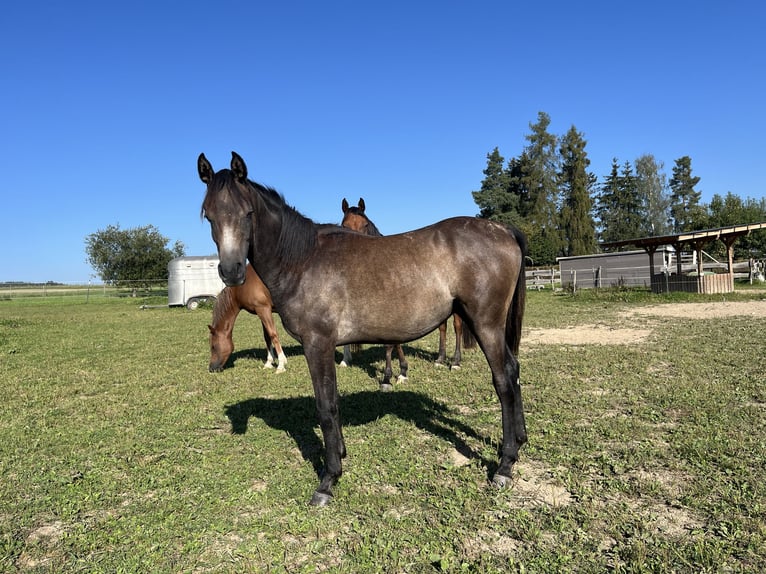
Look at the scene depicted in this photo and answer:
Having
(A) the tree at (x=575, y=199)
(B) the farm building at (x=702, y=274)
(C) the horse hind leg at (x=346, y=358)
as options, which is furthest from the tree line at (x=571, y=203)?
(C) the horse hind leg at (x=346, y=358)

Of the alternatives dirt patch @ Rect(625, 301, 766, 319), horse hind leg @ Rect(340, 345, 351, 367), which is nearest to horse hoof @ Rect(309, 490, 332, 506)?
horse hind leg @ Rect(340, 345, 351, 367)

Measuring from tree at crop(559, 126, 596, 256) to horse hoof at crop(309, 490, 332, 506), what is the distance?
51673 millimetres

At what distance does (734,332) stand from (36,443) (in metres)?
12.4

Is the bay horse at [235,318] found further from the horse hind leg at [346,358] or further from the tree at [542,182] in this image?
the tree at [542,182]

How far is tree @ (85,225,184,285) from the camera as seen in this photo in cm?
4297

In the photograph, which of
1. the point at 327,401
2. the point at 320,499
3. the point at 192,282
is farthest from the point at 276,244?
the point at 192,282

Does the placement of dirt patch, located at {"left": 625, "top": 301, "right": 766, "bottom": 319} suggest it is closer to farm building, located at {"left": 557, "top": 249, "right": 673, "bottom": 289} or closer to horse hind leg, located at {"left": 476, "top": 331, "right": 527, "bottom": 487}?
horse hind leg, located at {"left": 476, "top": 331, "right": 527, "bottom": 487}

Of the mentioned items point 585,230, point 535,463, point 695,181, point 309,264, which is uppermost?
point 695,181

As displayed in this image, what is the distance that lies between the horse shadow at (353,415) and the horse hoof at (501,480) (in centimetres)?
33

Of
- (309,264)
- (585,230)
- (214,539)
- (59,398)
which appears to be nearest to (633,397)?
(309,264)

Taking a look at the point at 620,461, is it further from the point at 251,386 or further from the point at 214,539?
the point at 251,386

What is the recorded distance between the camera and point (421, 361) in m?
8.62

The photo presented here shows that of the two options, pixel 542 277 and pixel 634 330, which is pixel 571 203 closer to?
pixel 542 277

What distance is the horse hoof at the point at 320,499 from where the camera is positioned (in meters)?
3.38
